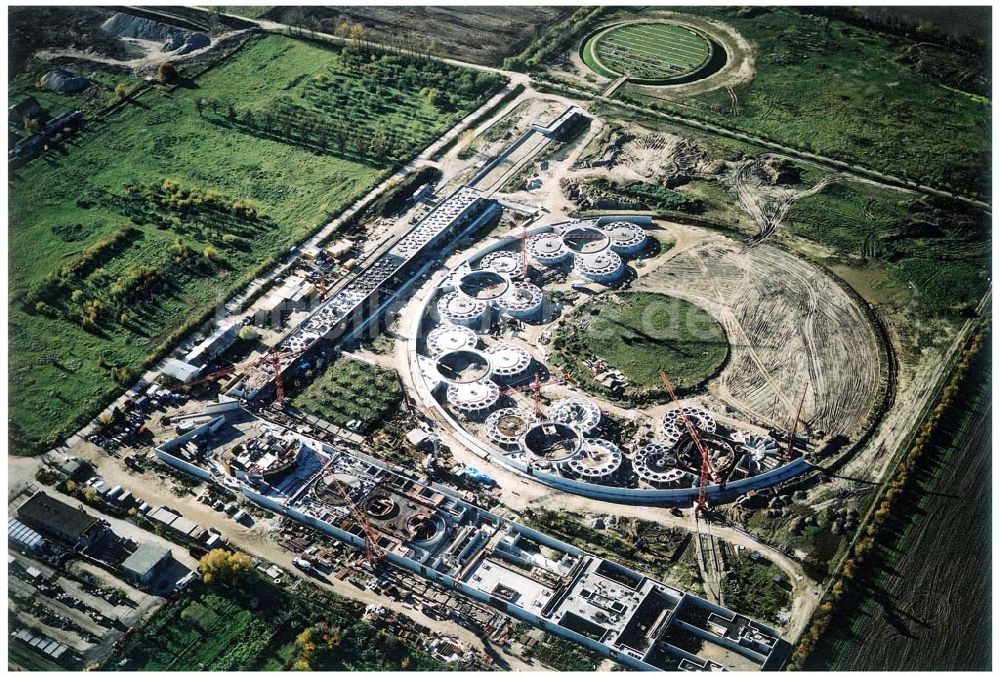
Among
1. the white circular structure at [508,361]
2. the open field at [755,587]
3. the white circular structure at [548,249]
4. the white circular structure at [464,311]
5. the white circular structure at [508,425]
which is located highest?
the white circular structure at [548,249]

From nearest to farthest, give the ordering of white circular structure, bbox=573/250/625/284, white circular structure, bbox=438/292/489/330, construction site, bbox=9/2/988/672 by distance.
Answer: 1. construction site, bbox=9/2/988/672
2. white circular structure, bbox=438/292/489/330
3. white circular structure, bbox=573/250/625/284

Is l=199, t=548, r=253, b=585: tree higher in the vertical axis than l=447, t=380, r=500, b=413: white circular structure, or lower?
lower

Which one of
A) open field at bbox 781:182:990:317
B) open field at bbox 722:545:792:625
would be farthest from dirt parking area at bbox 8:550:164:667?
open field at bbox 781:182:990:317

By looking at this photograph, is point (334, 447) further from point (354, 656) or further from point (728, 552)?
point (728, 552)

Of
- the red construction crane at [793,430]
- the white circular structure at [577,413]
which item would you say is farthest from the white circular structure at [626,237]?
the red construction crane at [793,430]

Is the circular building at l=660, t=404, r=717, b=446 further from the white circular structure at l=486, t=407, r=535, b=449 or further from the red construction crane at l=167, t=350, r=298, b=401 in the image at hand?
the red construction crane at l=167, t=350, r=298, b=401

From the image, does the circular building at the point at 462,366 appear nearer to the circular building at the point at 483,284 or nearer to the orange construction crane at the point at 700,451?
the circular building at the point at 483,284

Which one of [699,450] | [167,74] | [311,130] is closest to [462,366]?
[699,450]
